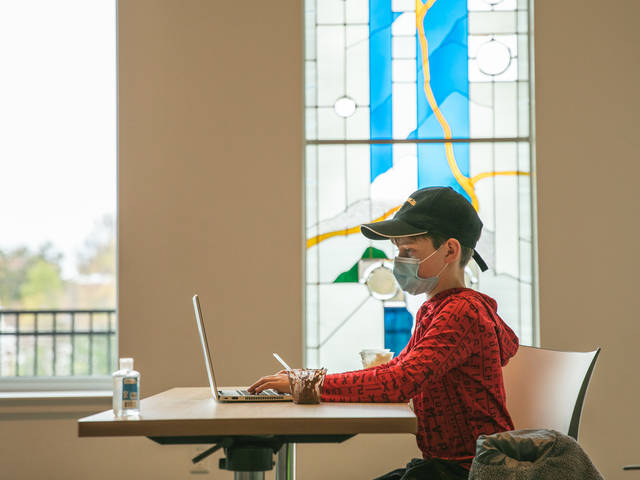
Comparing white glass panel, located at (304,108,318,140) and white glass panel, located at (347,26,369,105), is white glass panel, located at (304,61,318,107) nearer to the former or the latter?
white glass panel, located at (304,108,318,140)

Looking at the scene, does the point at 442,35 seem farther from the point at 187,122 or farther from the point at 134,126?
the point at 134,126

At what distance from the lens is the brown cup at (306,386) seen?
159cm

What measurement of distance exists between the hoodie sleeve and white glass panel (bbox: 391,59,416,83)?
218 cm

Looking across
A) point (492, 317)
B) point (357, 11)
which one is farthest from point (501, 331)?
point (357, 11)

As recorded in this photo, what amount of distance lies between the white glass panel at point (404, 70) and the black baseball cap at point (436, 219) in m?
1.93

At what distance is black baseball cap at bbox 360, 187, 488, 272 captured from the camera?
1.77 m

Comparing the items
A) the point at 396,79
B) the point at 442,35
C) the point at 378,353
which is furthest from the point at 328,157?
the point at 378,353

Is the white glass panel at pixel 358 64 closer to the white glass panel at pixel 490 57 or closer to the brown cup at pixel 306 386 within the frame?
the white glass panel at pixel 490 57

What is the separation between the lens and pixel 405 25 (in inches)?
142

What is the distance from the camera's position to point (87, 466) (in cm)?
341

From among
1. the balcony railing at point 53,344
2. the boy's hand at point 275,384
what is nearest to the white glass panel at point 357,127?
the balcony railing at point 53,344

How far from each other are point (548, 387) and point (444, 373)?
0.67 m

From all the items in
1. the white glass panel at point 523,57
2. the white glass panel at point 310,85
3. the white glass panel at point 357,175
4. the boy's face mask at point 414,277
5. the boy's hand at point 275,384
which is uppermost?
the white glass panel at point 523,57

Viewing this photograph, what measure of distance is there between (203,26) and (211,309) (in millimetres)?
1428
